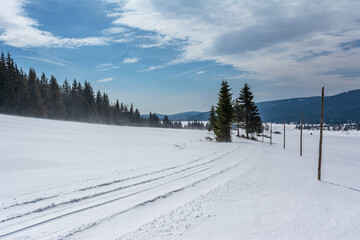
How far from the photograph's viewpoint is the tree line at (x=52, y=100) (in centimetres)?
5159

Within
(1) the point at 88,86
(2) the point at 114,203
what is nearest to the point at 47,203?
(2) the point at 114,203

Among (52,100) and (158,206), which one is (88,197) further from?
(52,100)

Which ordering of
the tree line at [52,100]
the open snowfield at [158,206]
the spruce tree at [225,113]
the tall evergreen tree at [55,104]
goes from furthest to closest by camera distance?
the tall evergreen tree at [55,104]
the tree line at [52,100]
the spruce tree at [225,113]
the open snowfield at [158,206]

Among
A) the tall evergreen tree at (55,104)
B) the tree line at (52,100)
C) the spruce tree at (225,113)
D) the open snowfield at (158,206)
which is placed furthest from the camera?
the tall evergreen tree at (55,104)

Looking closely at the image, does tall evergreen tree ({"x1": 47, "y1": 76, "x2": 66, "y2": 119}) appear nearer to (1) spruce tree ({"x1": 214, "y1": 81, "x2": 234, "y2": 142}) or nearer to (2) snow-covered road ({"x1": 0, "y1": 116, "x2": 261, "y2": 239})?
(1) spruce tree ({"x1": 214, "y1": 81, "x2": 234, "y2": 142})

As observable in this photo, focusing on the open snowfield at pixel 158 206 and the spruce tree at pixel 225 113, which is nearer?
→ the open snowfield at pixel 158 206

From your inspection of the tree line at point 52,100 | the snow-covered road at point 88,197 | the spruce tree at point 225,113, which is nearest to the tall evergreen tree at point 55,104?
the tree line at point 52,100

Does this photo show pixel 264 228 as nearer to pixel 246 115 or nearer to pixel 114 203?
pixel 114 203

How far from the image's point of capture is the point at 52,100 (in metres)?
66.6

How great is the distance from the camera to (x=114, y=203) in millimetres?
7465

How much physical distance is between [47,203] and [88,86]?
282 ft

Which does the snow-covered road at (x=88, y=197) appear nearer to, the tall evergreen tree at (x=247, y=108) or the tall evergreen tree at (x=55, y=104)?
the tall evergreen tree at (x=247, y=108)

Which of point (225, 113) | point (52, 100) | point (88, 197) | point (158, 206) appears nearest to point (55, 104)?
point (52, 100)

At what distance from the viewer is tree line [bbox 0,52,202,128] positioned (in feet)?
169
